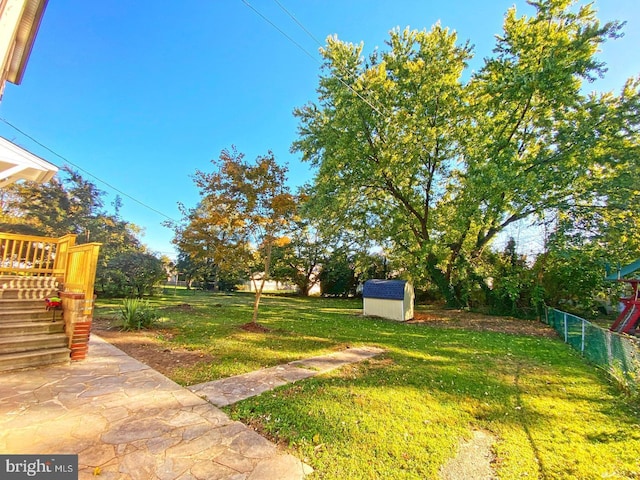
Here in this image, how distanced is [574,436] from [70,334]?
703 centimetres

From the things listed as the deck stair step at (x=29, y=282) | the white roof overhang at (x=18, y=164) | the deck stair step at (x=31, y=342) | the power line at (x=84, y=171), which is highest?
the power line at (x=84, y=171)

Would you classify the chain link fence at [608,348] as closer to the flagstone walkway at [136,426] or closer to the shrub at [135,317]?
the flagstone walkway at [136,426]

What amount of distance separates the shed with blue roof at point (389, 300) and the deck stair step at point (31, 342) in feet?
32.7

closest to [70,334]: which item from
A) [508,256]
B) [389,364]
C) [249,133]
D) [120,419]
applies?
[120,419]

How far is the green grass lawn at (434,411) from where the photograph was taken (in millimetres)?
2443

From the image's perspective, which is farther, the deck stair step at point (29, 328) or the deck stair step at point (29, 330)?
the deck stair step at point (29, 328)

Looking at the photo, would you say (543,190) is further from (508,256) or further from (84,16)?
(84,16)

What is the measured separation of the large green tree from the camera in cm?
997

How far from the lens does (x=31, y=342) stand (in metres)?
4.46

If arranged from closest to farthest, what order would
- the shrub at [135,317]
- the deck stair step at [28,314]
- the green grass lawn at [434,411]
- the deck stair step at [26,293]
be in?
the green grass lawn at [434,411], the deck stair step at [28,314], the deck stair step at [26,293], the shrub at [135,317]

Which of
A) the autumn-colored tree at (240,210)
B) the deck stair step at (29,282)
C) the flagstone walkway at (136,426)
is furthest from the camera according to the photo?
the autumn-colored tree at (240,210)

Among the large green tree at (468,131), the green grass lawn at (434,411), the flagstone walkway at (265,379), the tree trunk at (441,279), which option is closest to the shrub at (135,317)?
the green grass lawn at (434,411)

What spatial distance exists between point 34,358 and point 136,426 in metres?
2.97

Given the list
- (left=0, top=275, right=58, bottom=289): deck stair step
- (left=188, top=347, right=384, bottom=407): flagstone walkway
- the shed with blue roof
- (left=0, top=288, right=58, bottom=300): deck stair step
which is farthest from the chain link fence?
(left=0, top=275, right=58, bottom=289): deck stair step
